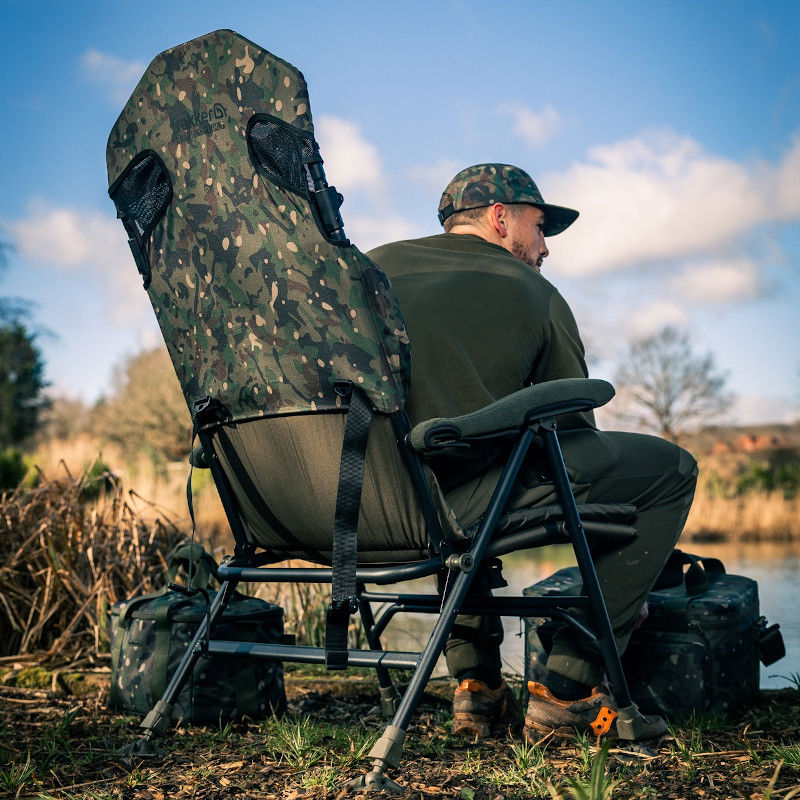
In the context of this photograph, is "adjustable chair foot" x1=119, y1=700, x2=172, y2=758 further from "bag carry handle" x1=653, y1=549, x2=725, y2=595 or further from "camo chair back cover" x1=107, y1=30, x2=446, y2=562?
"bag carry handle" x1=653, y1=549, x2=725, y2=595

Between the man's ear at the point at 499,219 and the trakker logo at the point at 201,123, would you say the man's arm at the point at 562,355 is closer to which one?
the man's ear at the point at 499,219

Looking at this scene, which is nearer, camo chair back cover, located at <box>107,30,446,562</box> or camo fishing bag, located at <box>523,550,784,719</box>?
camo chair back cover, located at <box>107,30,446,562</box>

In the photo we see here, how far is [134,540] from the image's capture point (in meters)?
5.01

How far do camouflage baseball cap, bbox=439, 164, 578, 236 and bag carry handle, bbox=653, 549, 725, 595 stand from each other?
133cm

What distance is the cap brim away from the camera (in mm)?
3402

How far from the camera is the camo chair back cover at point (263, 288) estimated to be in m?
2.19

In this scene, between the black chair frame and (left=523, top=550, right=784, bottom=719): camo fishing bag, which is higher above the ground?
the black chair frame

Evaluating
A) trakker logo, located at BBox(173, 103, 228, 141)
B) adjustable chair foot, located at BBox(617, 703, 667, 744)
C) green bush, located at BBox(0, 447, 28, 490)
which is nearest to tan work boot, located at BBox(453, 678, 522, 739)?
adjustable chair foot, located at BBox(617, 703, 667, 744)

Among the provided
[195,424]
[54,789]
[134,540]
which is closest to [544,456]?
[195,424]

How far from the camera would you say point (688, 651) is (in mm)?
3055

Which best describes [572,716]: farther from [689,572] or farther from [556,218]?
[556,218]

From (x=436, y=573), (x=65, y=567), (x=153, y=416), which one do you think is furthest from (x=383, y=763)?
(x=153, y=416)

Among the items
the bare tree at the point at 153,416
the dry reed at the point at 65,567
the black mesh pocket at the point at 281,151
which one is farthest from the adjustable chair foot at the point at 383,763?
the bare tree at the point at 153,416

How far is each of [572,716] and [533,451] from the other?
0.81 metres
